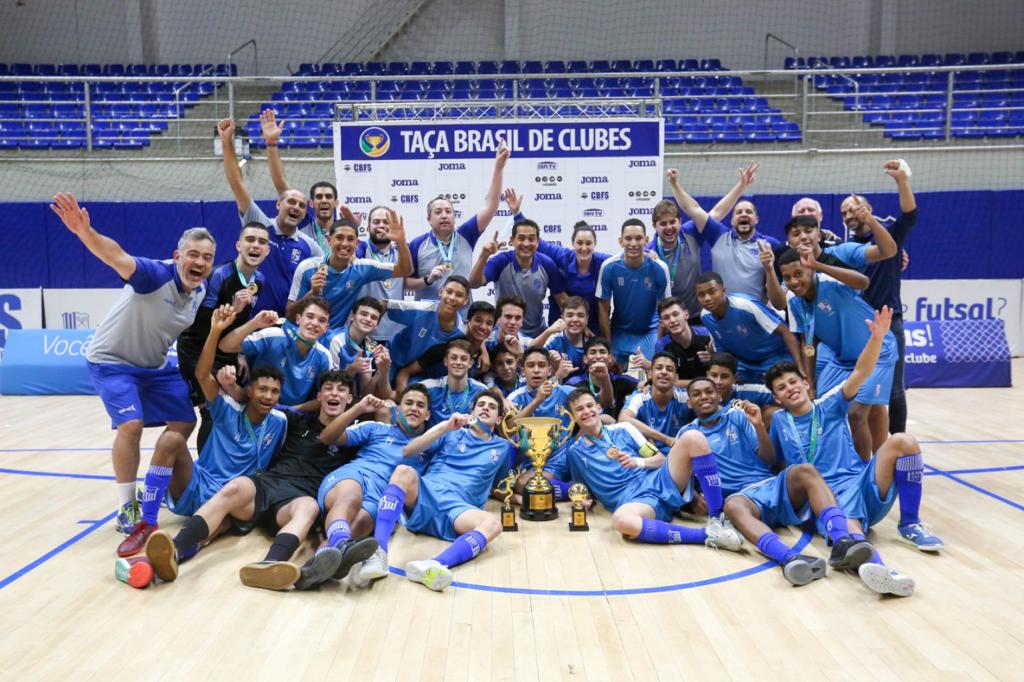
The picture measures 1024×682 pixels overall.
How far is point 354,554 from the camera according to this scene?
4.24 metres

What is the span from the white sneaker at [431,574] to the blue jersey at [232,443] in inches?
55.9

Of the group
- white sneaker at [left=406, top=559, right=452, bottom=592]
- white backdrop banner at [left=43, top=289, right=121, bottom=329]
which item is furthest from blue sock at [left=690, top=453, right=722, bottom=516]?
white backdrop banner at [left=43, top=289, right=121, bottom=329]

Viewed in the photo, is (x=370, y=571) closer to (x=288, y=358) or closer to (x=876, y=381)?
(x=288, y=358)

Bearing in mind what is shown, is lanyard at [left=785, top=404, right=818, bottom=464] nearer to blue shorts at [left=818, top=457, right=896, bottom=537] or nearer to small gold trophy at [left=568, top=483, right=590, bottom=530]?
blue shorts at [left=818, top=457, right=896, bottom=537]

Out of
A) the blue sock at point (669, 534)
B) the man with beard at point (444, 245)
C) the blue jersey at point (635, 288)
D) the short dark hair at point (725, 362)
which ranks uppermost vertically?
the man with beard at point (444, 245)

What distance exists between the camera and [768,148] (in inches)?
534

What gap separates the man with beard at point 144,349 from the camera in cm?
490

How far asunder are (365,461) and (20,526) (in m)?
2.28

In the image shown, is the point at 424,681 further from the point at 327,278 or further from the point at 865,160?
the point at 865,160

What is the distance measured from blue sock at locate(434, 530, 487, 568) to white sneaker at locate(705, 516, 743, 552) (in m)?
1.30

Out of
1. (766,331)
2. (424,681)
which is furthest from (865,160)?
(424,681)

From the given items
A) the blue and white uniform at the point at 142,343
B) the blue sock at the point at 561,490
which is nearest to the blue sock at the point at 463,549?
the blue sock at the point at 561,490

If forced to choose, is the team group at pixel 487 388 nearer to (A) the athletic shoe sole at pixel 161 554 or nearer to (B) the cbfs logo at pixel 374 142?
(A) the athletic shoe sole at pixel 161 554

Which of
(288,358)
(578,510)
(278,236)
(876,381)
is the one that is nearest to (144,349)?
(288,358)
